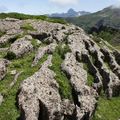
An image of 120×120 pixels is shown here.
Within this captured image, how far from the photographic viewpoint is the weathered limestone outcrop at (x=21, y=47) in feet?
139

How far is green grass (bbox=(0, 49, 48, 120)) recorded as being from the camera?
30391 millimetres

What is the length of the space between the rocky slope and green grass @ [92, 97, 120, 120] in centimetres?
122

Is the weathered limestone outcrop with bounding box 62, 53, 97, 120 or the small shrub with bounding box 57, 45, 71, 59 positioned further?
the small shrub with bounding box 57, 45, 71, 59

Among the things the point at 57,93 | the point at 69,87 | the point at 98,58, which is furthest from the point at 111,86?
the point at 57,93

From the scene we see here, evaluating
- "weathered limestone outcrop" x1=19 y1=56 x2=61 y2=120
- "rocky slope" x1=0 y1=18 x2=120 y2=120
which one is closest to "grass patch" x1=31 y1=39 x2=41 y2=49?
"rocky slope" x1=0 y1=18 x2=120 y2=120

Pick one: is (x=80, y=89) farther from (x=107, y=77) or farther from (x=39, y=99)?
(x=107, y=77)

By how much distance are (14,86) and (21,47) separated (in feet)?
33.1

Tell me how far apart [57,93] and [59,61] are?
7.82 m

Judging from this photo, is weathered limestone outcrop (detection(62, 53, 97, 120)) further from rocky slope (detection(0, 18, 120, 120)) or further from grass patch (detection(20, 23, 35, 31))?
grass patch (detection(20, 23, 35, 31))

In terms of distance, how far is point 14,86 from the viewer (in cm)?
3397

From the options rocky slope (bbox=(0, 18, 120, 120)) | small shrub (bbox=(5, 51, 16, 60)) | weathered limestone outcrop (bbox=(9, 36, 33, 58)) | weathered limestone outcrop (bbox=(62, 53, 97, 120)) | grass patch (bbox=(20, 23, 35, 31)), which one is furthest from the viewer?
grass patch (bbox=(20, 23, 35, 31))

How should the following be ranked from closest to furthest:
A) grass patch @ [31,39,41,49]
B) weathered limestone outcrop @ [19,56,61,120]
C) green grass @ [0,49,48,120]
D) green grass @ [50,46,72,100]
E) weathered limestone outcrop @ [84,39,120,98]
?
weathered limestone outcrop @ [19,56,61,120]
green grass @ [0,49,48,120]
green grass @ [50,46,72,100]
weathered limestone outcrop @ [84,39,120,98]
grass patch @ [31,39,41,49]

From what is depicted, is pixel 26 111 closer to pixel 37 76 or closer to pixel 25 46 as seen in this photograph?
pixel 37 76

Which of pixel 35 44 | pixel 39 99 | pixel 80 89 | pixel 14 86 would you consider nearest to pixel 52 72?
pixel 80 89
